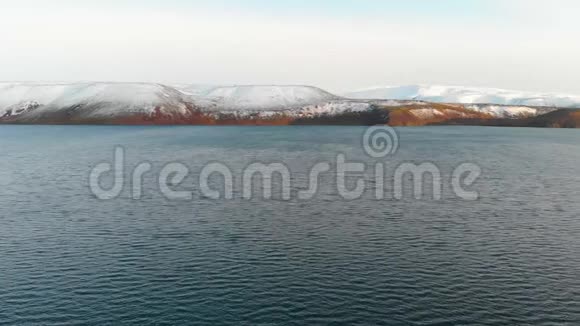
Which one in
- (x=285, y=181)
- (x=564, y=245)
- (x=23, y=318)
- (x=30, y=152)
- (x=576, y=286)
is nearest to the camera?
(x=23, y=318)

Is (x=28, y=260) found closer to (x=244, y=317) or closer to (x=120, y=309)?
(x=120, y=309)

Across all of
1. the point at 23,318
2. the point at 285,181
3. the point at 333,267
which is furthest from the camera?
the point at 285,181

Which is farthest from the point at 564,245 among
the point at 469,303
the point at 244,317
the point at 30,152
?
the point at 30,152

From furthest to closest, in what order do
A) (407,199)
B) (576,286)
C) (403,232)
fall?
(407,199), (403,232), (576,286)

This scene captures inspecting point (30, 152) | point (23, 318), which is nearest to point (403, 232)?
point (23, 318)

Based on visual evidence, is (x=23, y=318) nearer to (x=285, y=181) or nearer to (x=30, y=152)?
(x=285, y=181)

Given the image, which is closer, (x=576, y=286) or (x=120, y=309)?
(x=120, y=309)
